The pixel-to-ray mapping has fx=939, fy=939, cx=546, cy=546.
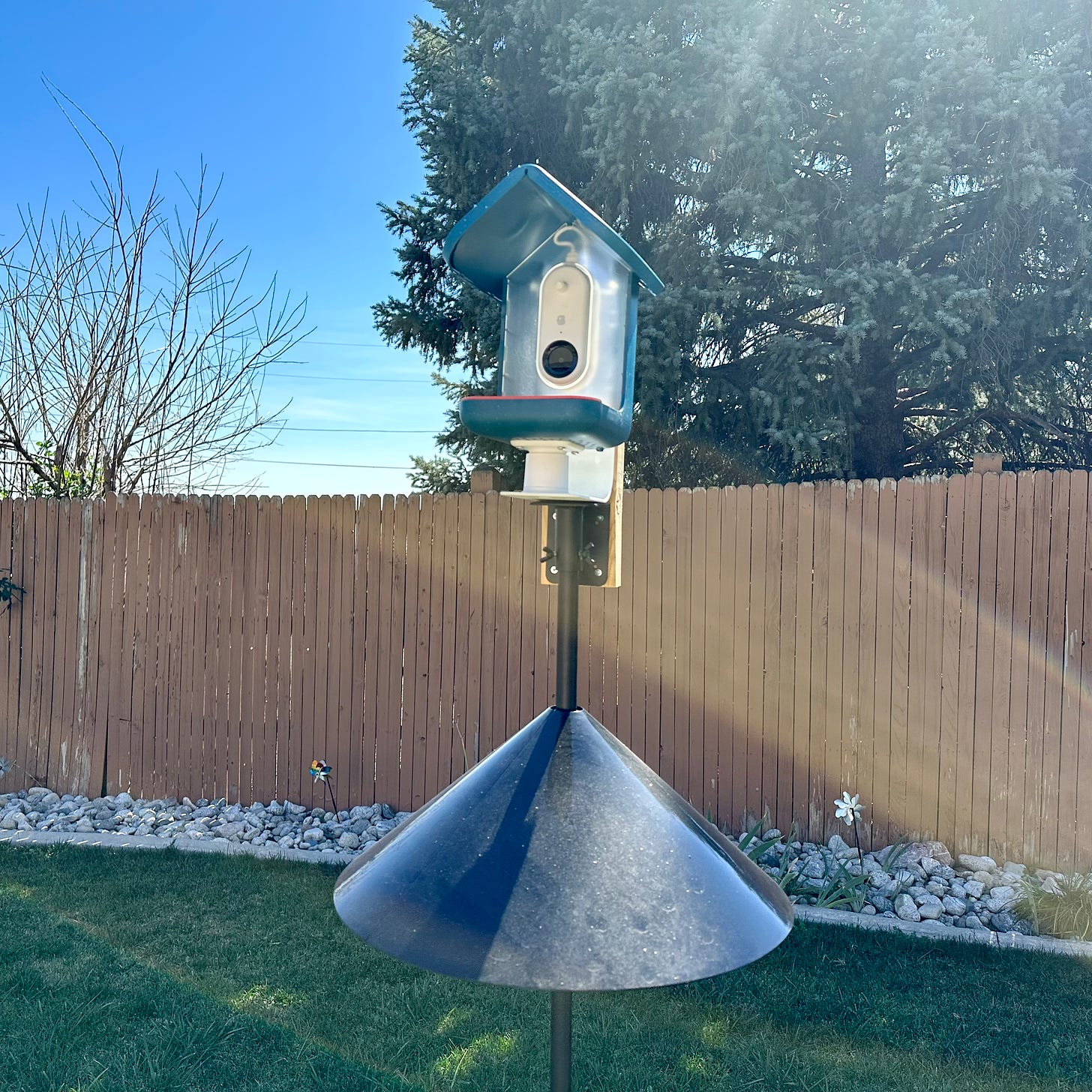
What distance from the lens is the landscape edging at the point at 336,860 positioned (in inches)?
156

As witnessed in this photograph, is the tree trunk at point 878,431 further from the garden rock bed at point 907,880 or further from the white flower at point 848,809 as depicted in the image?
the garden rock bed at point 907,880

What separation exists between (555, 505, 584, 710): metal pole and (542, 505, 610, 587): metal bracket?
0.09 feet

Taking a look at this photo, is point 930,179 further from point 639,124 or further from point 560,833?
point 560,833

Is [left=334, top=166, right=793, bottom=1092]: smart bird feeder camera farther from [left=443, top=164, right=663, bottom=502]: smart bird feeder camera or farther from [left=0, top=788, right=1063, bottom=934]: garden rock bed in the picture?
[left=0, top=788, right=1063, bottom=934]: garden rock bed

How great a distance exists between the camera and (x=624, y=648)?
5633 mm

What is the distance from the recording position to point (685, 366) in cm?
840

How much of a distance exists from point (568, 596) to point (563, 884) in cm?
49

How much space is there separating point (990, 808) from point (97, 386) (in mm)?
7575

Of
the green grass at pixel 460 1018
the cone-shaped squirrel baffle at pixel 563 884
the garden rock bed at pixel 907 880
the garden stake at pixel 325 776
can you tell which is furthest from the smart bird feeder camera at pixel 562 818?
the garden stake at pixel 325 776

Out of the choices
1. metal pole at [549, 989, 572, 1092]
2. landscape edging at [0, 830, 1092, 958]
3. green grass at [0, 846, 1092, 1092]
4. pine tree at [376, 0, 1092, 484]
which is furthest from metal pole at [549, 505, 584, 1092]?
pine tree at [376, 0, 1092, 484]

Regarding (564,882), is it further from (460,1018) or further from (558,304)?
(460,1018)

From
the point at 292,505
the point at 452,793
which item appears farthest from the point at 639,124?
the point at 452,793

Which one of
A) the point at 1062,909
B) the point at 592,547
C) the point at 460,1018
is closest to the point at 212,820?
the point at 460,1018

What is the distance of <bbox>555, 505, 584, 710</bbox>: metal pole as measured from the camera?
1.54 metres
